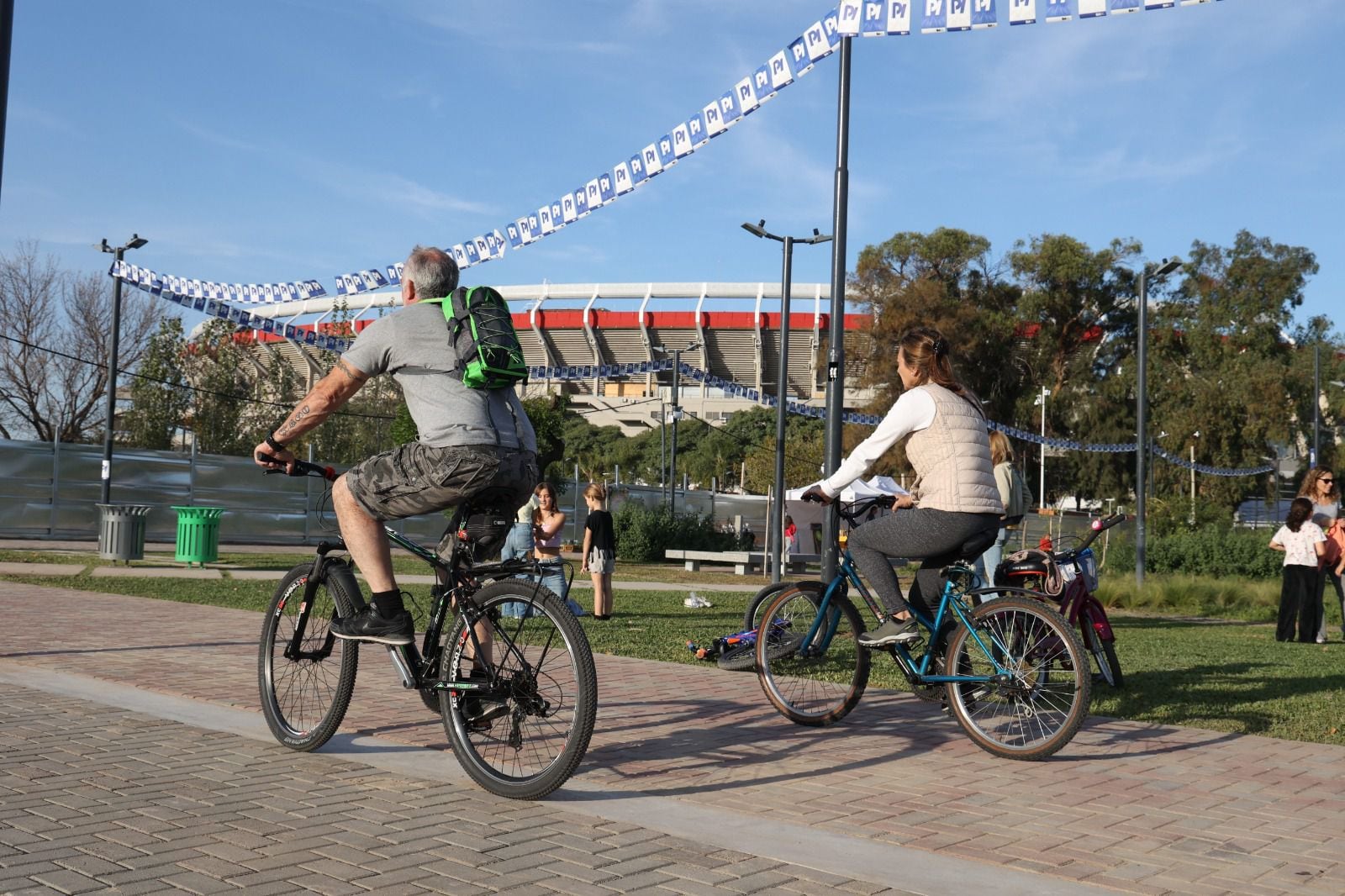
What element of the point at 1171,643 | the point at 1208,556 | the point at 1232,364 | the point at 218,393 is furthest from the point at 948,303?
the point at 1171,643

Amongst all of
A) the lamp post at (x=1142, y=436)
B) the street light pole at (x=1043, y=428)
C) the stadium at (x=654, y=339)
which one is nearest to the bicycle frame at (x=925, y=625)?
the lamp post at (x=1142, y=436)

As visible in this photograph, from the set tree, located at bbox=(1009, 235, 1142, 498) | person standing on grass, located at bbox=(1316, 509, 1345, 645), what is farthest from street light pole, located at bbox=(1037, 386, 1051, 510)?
person standing on grass, located at bbox=(1316, 509, 1345, 645)

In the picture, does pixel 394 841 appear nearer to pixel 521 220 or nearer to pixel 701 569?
pixel 521 220

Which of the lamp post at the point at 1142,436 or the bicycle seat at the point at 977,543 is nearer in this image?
the bicycle seat at the point at 977,543

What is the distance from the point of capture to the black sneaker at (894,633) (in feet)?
18.6

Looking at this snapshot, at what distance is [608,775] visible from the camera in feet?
16.0

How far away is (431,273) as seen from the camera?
496 centimetres

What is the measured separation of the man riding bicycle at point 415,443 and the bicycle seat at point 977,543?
1918 millimetres

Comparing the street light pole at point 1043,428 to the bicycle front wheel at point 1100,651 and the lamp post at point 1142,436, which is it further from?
the bicycle front wheel at point 1100,651

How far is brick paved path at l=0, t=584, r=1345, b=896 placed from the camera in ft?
12.9

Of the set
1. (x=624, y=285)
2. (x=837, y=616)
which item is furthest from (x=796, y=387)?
(x=837, y=616)

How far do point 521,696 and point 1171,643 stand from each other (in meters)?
8.81

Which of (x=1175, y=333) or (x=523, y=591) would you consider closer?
(x=523, y=591)

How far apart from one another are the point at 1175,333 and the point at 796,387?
106 feet
